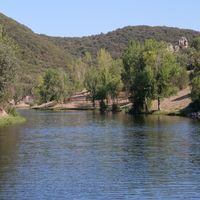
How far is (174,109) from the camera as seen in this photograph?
127 m

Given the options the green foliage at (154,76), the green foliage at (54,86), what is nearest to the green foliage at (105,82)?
the green foliage at (54,86)

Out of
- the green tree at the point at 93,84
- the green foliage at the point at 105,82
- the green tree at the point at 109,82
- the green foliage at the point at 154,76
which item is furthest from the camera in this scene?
the green tree at the point at 93,84

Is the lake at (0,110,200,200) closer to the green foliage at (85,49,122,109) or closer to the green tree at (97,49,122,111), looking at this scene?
the green tree at (97,49,122,111)

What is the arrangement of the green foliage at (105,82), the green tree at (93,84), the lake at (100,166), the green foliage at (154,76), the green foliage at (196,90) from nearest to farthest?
1. the lake at (100,166)
2. the green foliage at (196,90)
3. the green foliage at (154,76)
4. the green foliage at (105,82)
5. the green tree at (93,84)

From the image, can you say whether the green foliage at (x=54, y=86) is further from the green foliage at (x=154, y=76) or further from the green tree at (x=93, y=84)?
the green foliage at (x=154, y=76)

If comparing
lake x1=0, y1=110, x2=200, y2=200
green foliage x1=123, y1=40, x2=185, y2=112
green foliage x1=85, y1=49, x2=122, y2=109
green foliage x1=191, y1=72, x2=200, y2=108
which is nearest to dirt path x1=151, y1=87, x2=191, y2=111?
green foliage x1=123, y1=40, x2=185, y2=112

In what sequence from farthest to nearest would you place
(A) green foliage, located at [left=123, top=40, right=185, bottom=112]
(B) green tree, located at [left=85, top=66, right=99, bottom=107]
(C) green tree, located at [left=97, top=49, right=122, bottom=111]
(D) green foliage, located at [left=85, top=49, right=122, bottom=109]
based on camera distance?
(B) green tree, located at [left=85, top=66, right=99, bottom=107]
(D) green foliage, located at [left=85, top=49, right=122, bottom=109]
(C) green tree, located at [left=97, top=49, right=122, bottom=111]
(A) green foliage, located at [left=123, top=40, right=185, bottom=112]

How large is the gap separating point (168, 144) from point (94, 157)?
12907 millimetres

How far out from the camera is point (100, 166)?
44.3 meters

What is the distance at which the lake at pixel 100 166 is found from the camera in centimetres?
3441

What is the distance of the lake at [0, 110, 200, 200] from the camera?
34406 mm

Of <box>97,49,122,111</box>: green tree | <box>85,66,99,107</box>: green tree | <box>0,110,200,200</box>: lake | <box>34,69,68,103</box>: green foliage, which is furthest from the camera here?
<box>34,69,68,103</box>: green foliage

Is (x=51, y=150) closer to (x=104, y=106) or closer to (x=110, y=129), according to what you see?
(x=110, y=129)

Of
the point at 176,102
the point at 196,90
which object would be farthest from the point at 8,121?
the point at 176,102
